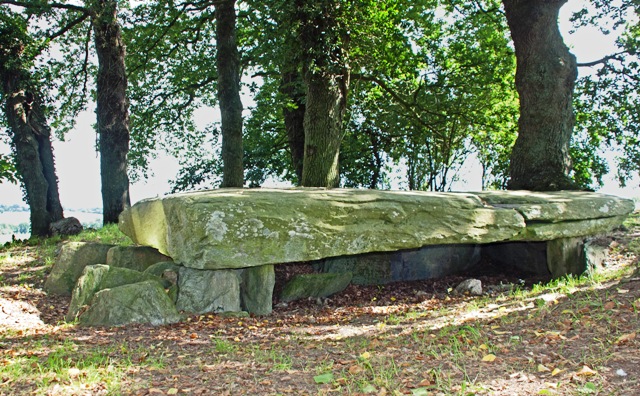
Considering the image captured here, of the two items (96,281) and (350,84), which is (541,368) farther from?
(350,84)

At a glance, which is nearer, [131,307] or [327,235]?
[131,307]

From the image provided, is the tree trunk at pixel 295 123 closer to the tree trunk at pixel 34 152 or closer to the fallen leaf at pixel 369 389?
the tree trunk at pixel 34 152

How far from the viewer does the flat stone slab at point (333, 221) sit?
621cm

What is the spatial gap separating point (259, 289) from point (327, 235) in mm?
1139

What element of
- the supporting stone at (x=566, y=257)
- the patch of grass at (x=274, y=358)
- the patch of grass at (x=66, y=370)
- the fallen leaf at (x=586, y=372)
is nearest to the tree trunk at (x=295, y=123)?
the supporting stone at (x=566, y=257)

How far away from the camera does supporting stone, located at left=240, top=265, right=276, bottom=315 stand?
22.3ft

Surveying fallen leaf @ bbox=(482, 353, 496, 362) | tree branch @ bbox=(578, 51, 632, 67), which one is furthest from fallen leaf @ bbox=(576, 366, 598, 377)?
tree branch @ bbox=(578, 51, 632, 67)

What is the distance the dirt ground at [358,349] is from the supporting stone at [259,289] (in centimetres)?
17

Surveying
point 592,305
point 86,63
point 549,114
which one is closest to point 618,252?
point 549,114

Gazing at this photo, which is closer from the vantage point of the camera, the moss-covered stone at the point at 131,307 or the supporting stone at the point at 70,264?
the moss-covered stone at the point at 131,307

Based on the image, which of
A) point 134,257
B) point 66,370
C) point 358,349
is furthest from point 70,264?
point 358,349

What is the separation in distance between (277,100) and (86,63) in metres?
5.44

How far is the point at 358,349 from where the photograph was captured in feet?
16.0

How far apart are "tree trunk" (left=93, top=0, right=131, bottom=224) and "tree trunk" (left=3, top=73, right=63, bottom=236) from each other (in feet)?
A: 4.40
